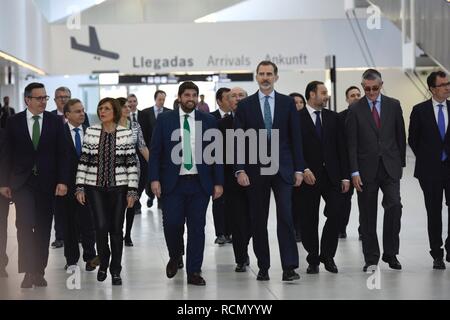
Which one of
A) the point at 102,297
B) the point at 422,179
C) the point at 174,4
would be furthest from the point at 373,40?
the point at 102,297

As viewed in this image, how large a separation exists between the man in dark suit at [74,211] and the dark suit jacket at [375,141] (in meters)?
2.64

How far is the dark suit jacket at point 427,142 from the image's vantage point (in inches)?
346

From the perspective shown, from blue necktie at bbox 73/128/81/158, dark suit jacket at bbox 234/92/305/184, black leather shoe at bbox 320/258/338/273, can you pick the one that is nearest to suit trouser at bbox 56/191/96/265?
blue necktie at bbox 73/128/81/158

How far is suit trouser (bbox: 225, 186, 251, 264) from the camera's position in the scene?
891cm

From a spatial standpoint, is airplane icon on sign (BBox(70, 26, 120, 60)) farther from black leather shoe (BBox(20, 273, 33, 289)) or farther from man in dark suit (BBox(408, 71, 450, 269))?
black leather shoe (BBox(20, 273, 33, 289))

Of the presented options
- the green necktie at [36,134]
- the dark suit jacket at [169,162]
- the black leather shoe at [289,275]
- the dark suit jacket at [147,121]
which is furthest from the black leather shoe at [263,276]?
the dark suit jacket at [147,121]

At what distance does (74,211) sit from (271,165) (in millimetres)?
2154

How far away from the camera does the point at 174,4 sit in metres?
27.5

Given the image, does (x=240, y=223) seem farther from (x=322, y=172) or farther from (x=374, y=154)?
(x=374, y=154)

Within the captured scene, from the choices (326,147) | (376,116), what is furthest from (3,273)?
(376,116)

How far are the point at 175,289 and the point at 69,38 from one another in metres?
19.6

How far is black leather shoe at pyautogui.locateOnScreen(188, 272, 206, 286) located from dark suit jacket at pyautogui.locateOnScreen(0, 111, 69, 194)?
1.33 meters

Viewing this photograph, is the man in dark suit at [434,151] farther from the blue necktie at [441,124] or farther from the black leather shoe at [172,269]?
the black leather shoe at [172,269]
